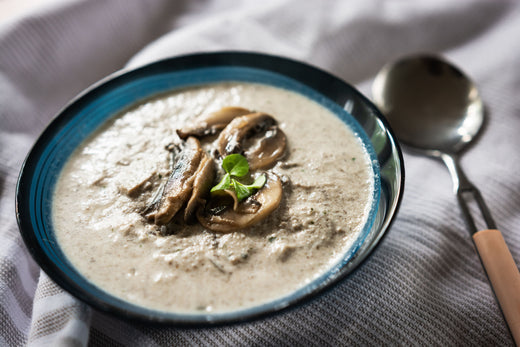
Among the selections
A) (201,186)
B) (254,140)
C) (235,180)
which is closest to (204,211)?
(201,186)

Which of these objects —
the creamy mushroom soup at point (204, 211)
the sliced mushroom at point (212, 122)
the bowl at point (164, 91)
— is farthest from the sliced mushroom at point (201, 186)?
the bowl at point (164, 91)

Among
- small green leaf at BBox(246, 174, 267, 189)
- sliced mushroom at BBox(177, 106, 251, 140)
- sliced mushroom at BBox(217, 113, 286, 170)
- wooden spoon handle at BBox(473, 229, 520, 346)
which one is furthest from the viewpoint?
sliced mushroom at BBox(177, 106, 251, 140)

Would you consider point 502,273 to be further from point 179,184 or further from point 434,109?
point 179,184

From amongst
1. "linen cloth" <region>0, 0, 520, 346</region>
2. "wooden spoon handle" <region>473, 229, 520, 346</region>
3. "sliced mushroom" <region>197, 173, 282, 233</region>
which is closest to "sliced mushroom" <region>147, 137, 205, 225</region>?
"sliced mushroom" <region>197, 173, 282, 233</region>

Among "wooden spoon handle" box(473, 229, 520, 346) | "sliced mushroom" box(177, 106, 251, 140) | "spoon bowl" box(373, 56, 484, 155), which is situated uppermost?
"sliced mushroom" box(177, 106, 251, 140)

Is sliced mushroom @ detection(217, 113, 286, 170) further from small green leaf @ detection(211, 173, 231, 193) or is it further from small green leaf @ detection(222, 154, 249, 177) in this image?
small green leaf @ detection(211, 173, 231, 193)
